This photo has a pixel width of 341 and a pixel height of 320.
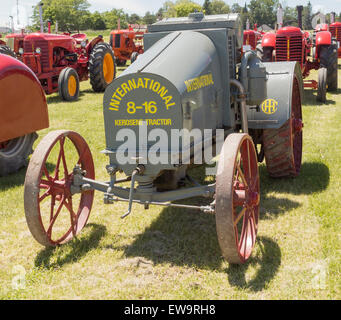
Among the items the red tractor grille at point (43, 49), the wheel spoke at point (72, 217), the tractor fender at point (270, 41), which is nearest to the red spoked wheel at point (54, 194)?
the wheel spoke at point (72, 217)

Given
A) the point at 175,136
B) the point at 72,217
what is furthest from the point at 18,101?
the point at 175,136

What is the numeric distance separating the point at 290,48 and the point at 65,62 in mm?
6425

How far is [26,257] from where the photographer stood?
12.9 feet

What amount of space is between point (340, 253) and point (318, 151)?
3212 millimetres

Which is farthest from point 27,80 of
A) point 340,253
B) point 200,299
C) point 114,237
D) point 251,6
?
point 251,6

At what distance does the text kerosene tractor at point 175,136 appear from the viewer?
352cm

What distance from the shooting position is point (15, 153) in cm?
617

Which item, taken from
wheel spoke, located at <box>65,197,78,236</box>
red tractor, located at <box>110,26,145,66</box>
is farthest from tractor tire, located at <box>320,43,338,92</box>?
red tractor, located at <box>110,26,145,66</box>

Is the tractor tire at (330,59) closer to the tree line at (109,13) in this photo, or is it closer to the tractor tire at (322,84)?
the tractor tire at (322,84)

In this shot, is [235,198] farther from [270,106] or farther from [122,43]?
[122,43]

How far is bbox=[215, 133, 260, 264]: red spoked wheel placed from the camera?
3.19 m

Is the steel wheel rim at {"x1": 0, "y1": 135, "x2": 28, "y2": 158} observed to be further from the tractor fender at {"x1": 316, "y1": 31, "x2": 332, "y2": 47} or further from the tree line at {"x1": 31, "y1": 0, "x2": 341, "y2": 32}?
the tree line at {"x1": 31, "y1": 0, "x2": 341, "y2": 32}

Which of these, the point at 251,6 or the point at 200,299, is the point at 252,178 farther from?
the point at 251,6

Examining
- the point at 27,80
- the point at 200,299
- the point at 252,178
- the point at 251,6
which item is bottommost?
the point at 200,299
